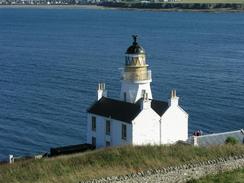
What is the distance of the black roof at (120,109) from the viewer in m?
27.6

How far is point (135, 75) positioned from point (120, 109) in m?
1.67

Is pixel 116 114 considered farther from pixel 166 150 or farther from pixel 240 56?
pixel 240 56

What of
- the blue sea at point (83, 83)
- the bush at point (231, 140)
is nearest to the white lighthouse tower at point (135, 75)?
the bush at point (231, 140)

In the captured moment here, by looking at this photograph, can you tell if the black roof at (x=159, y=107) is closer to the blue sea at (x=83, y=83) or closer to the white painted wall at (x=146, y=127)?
the white painted wall at (x=146, y=127)

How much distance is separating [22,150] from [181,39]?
72.9m

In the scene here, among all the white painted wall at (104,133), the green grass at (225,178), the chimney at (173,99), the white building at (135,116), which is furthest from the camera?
the chimney at (173,99)

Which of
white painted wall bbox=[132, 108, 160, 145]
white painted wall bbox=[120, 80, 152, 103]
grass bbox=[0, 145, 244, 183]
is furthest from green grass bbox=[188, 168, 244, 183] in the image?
white painted wall bbox=[120, 80, 152, 103]

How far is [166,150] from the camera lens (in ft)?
76.9

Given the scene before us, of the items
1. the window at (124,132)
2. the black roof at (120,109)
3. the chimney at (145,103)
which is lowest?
the window at (124,132)

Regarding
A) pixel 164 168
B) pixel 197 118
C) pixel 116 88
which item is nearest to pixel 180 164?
pixel 164 168

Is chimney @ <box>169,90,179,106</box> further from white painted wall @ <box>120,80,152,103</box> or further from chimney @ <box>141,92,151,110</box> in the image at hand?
white painted wall @ <box>120,80,152,103</box>

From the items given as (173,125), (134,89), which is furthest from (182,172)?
(134,89)

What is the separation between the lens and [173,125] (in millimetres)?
28406

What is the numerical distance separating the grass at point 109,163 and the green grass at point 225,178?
90 cm
